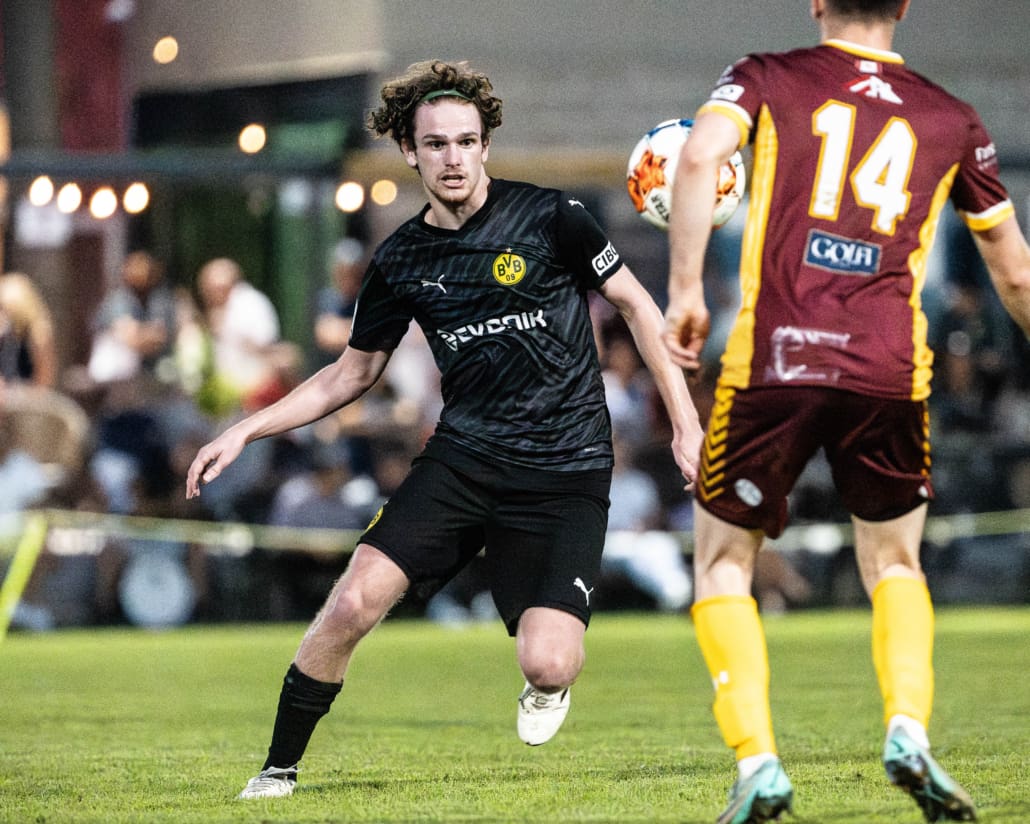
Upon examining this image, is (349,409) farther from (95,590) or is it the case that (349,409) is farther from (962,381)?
(962,381)

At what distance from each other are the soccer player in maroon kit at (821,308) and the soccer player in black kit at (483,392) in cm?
123

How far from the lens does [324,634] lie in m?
6.12

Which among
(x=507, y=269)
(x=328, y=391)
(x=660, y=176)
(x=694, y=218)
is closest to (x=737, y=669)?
(x=694, y=218)

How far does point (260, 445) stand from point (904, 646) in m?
11.3

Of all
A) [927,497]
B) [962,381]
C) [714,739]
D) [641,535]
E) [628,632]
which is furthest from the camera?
[962,381]

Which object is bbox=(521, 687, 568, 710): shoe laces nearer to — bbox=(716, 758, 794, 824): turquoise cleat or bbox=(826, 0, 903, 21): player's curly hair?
bbox=(716, 758, 794, 824): turquoise cleat

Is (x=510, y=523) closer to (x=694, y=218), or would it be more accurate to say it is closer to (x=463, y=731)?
(x=694, y=218)

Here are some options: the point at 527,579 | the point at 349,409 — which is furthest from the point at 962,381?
the point at 527,579

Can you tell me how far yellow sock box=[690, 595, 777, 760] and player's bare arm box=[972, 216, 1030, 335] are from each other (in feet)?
3.67

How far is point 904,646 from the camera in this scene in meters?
5.01

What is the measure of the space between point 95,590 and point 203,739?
23.9 feet

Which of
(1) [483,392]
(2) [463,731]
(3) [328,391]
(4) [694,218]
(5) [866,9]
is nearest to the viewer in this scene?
(4) [694,218]

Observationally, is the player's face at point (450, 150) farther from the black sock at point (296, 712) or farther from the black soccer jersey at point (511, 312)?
the black sock at point (296, 712)

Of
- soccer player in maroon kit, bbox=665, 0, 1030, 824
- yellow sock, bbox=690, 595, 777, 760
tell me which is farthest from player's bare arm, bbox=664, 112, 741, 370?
yellow sock, bbox=690, 595, 777, 760
